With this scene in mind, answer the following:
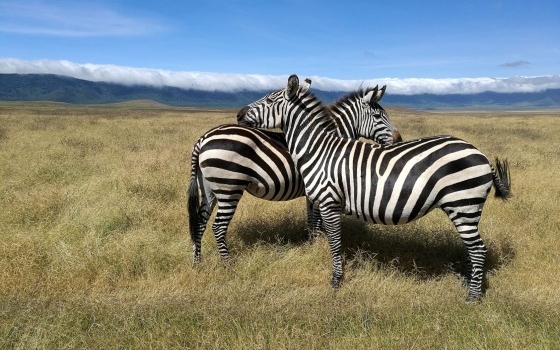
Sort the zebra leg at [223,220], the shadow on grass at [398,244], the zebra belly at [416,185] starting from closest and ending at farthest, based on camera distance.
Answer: the zebra belly at [416,185] → the zebra leg at [223,220] → the shadow on grass at [398,244]

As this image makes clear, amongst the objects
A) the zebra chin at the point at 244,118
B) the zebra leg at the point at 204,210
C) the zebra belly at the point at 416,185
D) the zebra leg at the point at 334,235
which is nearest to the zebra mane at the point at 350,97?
the zebra chin at the point at 244,118

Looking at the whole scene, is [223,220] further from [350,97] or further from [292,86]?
[350,97]

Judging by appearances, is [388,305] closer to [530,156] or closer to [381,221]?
[381,221]

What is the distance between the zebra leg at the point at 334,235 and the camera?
530 centimetres

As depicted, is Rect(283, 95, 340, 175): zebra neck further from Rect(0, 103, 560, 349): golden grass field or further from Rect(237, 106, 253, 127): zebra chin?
Rect(0, 103, 560, 349): golden grass field

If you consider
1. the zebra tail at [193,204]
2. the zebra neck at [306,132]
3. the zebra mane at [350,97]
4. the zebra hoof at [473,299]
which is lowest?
the zebra hoof at [473,299]

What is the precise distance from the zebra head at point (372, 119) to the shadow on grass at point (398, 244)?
1.77m

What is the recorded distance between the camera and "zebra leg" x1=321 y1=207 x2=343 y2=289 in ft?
17.4

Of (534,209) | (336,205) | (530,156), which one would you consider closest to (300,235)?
(336,205)

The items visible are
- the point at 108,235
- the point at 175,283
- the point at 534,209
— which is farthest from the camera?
the point at 534,209

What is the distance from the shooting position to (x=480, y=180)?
474 centimetres

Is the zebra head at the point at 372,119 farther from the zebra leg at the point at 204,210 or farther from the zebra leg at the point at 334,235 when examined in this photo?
the zebra leg at the point at 204,210

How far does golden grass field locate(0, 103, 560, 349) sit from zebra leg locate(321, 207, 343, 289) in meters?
0.16

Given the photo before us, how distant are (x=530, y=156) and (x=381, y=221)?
13220 mm
